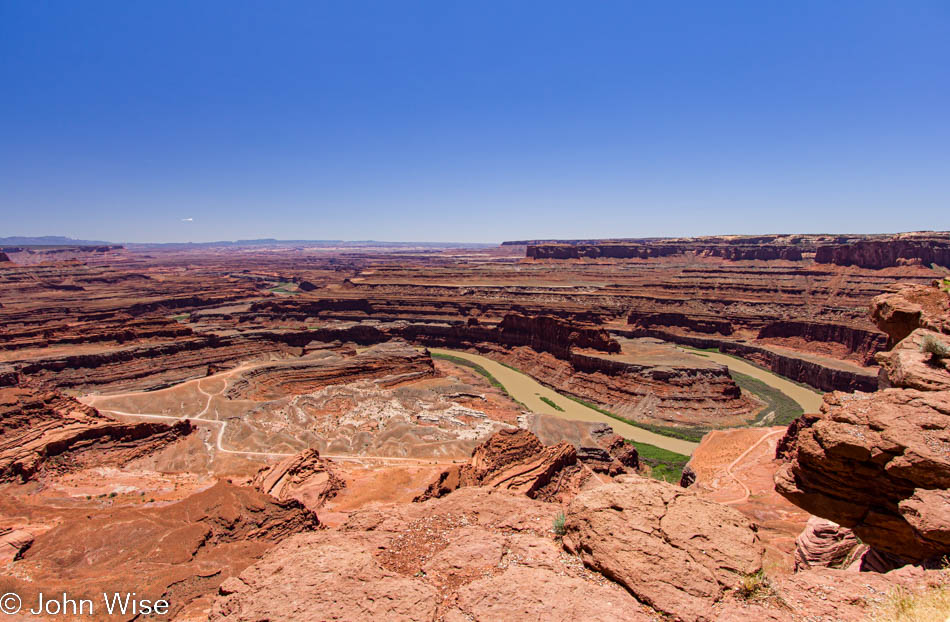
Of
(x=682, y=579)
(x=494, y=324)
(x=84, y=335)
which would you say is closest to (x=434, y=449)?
(x=682, y=579)

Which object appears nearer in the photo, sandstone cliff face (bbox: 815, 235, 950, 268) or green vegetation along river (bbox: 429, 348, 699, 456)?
green vegetation along river (bbox: 429, 348, 699, 456)

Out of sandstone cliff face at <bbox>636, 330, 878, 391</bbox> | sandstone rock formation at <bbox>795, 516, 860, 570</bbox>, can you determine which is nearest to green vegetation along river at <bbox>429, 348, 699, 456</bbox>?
sandstone cliff face at <bbox>636, 330, 878, 391</bbox>

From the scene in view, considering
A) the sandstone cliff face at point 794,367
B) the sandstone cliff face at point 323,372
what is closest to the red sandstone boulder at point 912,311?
the sandstone cliff face at point 794,367

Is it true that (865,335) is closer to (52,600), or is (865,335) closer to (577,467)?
(577,467)

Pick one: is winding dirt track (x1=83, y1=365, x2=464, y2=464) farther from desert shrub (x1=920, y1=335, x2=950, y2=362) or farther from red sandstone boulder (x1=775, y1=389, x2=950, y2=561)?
desert shrub (x1=920, y1=335, x2=950, y2=362)

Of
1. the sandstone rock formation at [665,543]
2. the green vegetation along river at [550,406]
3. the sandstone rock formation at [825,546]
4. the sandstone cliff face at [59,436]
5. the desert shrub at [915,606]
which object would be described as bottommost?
the green vegetation along river at [550,406]

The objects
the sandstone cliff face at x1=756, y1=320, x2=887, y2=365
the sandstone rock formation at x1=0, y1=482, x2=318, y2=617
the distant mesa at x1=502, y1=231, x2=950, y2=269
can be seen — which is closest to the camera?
the sandstone rock formation at x1=0, y1=482, x2=318, y2=617

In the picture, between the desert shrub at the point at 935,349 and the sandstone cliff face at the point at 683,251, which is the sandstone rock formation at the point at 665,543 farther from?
the sandstone cliff face at the point at 683,251
